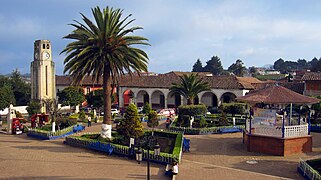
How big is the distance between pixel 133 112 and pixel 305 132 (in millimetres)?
11054

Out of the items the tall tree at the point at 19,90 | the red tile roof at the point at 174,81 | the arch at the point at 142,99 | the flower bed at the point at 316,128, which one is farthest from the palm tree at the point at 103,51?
the tall tree at the point at 19,90

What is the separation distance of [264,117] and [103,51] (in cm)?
1153

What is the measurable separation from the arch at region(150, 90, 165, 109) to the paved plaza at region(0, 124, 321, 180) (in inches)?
1348

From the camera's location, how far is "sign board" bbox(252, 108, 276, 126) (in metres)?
21.8

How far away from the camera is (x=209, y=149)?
22.7 metres

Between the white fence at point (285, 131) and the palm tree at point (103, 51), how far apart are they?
9403 mm

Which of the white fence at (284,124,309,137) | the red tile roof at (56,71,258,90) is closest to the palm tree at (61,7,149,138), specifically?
the white fence at (284,124,309,137)

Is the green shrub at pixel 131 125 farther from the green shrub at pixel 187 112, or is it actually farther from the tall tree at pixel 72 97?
the tall tree at pixel 72 97

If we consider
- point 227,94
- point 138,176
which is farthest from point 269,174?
point 227,94

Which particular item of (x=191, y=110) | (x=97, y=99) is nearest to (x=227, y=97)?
(x=97, y=99)

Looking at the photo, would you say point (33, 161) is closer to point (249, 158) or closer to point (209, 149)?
point (209, 149)

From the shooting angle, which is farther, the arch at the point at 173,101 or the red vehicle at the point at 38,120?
the arch at the point at 173,101

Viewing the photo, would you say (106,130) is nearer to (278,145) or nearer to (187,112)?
(187,112)

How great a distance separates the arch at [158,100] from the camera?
5894 cm
